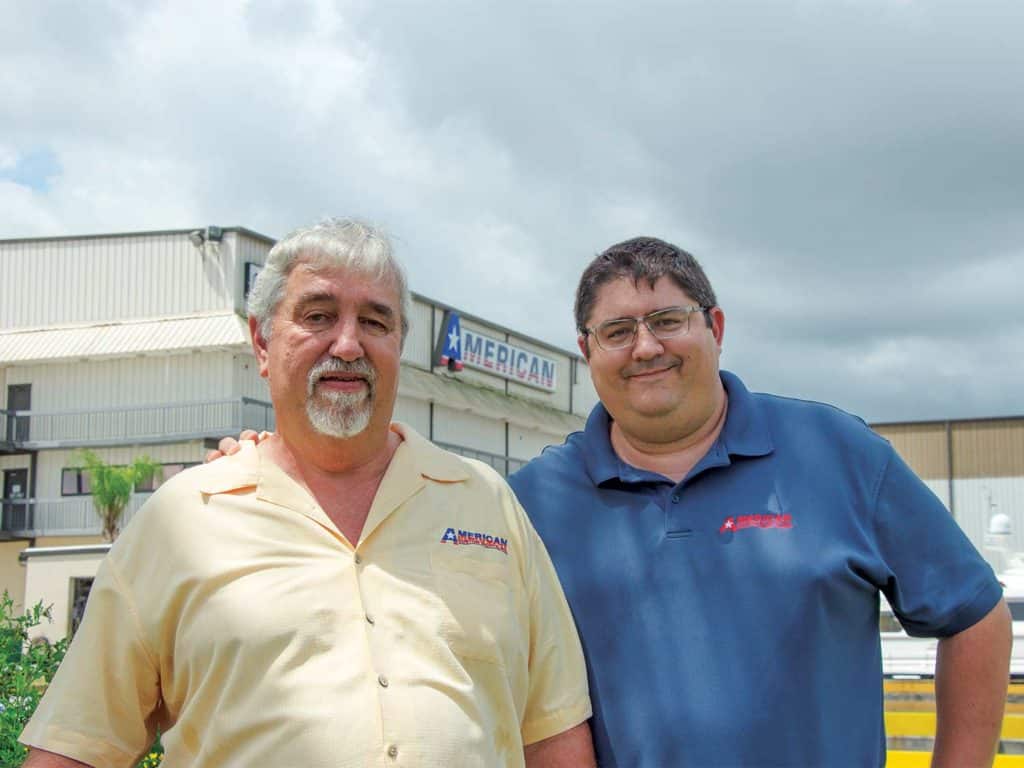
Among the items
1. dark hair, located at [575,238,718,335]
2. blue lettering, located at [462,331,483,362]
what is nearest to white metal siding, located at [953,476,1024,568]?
blue lettering, located at [462,331,483,362]

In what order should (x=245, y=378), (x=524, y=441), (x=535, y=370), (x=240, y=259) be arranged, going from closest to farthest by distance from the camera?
(x=245, y=378)
(x=240, y=259)
(x=524, y=441)
(x=535, y=370)

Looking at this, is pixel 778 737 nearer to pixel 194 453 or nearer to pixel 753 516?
pixel 753 516

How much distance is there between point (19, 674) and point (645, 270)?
10.1ft

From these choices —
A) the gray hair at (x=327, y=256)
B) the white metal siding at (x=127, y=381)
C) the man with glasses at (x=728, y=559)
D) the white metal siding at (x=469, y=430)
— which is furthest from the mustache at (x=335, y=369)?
the white metal siding at (x=469, y=430)

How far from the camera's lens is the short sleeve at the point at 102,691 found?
3.03 m

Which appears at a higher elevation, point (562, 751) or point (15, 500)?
point (15, 500)

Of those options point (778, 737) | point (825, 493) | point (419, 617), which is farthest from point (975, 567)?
point (419, 617)

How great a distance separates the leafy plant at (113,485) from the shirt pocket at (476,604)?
34622mm

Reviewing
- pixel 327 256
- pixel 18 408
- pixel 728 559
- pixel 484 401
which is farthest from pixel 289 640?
pixel 484 401

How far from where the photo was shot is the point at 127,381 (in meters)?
37.9

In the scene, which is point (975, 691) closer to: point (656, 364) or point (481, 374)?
point (656, 364)

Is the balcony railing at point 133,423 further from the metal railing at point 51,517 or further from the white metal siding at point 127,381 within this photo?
the metal railing at point 51,517

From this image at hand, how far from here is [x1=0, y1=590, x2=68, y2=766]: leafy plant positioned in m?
4.69

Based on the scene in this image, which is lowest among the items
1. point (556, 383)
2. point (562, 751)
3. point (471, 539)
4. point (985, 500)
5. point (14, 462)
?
point (562, 751)
